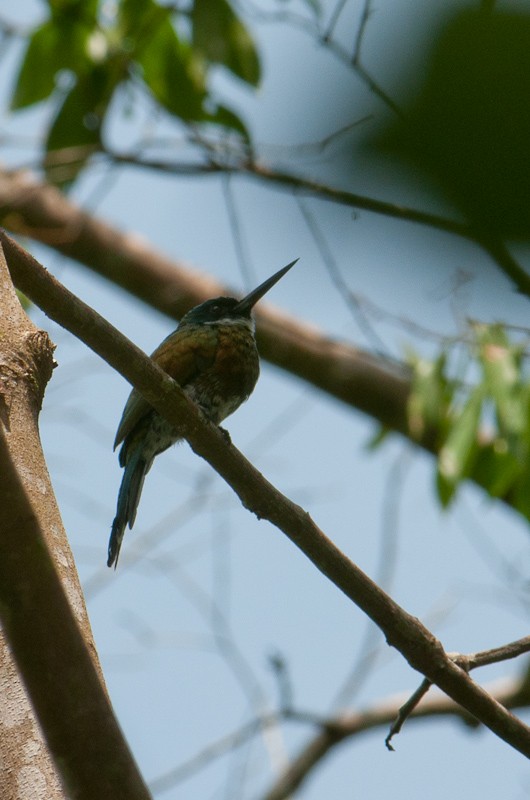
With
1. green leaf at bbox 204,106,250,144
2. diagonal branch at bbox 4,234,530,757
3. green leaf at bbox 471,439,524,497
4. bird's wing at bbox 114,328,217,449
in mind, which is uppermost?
green leaf at bbox 204,106,250,144

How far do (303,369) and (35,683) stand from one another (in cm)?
417

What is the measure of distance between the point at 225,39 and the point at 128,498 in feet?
4.63

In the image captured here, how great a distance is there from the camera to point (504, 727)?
1895mm

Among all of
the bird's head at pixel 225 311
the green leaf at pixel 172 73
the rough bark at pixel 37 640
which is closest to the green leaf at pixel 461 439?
the bird's head at pixel 225 311

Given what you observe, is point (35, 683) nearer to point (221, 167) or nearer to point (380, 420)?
point (221, 167)

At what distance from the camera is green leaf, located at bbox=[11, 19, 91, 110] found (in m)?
3.26

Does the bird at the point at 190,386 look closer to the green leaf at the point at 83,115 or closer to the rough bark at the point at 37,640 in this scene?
the green leaf at the point at 83,115

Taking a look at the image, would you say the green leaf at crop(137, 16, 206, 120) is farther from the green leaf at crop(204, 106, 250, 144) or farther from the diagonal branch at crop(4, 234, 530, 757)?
the diagonal branch at crop(4, 234, 530, 757)

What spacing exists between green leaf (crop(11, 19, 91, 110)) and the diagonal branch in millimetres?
1528

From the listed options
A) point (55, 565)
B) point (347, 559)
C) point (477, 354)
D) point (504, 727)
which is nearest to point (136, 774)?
point (55, 565)

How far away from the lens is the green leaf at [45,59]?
3256 mm

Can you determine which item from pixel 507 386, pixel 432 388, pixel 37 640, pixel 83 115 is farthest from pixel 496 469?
pixel 37 640

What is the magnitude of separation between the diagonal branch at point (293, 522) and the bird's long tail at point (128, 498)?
3.21ft

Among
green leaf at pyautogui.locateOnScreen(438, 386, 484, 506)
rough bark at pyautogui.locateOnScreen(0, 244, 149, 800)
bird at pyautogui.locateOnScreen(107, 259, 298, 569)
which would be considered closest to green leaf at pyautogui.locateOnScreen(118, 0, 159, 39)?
bird at pyautogui.locateOnScreen(107, 259, 298, 569)
